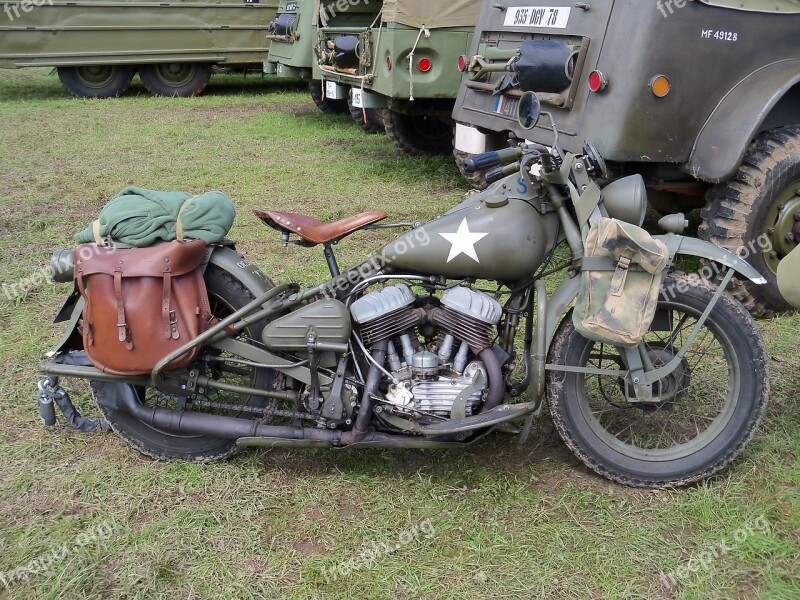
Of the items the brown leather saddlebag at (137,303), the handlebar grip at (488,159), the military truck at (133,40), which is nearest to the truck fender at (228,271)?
the brown leather saddlebag at (137,303)

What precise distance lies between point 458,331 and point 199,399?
1.02 meters

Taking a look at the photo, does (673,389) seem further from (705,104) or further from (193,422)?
(705,104)

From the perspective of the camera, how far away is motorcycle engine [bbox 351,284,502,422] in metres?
2.66

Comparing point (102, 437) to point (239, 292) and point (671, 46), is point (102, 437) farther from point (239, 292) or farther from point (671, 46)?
point (671, 46)

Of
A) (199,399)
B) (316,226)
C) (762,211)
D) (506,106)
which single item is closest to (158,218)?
(316,226)

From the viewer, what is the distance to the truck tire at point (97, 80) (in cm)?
1262

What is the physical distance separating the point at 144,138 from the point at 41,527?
7463mm

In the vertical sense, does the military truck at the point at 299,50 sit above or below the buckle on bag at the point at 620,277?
below

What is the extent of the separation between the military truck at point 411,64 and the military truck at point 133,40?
5593 millimetres

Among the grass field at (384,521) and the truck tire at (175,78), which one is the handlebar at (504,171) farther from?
the truck tire at (175,78)

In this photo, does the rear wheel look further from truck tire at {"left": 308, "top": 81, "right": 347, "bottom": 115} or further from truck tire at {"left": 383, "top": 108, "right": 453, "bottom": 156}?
truck tire at {"left": 308, "top": 81, "right": 347, "bottom": 115}

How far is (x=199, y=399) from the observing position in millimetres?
2910

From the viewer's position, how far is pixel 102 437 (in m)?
3.14

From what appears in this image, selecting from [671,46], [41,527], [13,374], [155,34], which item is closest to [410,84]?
[671,46]
